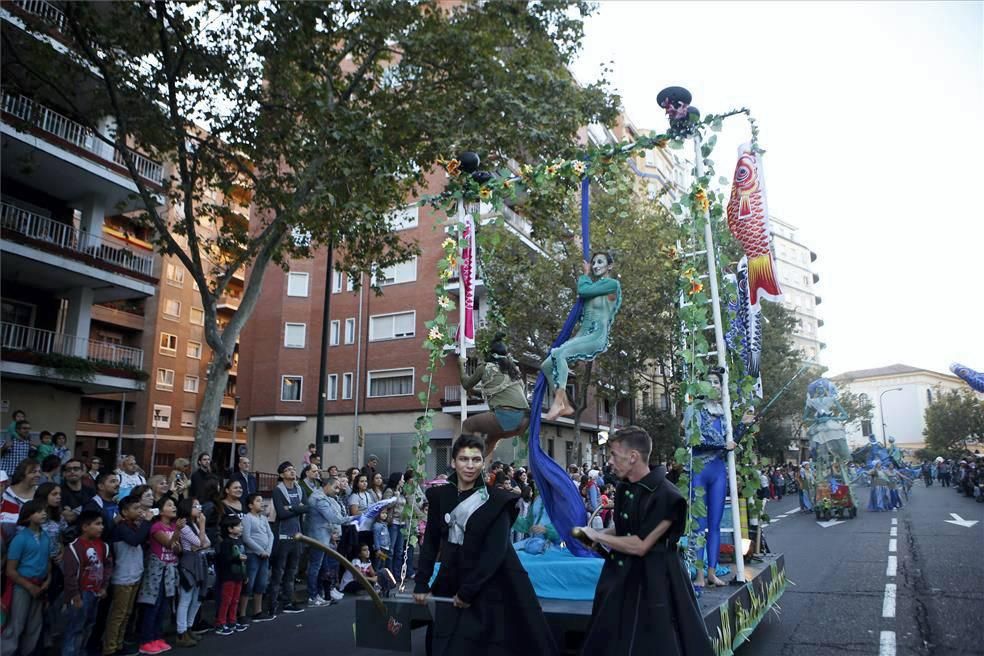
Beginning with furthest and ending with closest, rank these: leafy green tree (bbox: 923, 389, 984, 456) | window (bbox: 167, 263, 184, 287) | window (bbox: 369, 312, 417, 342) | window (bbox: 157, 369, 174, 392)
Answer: leafy green tree (bbox: 923, 389, 984, 456) < window (bbox: 167, 263, 184, 287) < window (bbox: 157, 369, 174, 392) < window (bbox: 369, 312, 417, 342)

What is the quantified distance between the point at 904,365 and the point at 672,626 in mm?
114062

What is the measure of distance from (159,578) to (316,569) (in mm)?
3006

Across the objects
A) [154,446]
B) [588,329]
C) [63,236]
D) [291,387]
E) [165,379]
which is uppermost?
[63,236]

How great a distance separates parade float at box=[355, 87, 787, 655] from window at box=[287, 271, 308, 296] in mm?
25970

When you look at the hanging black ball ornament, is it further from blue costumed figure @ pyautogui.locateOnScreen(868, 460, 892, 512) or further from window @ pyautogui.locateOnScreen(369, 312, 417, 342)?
window @ pyautogui.locateOnScreen(369, 312, 417, 342)

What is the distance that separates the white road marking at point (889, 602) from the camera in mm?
8148

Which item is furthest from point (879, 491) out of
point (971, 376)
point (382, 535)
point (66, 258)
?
point (66, 258)

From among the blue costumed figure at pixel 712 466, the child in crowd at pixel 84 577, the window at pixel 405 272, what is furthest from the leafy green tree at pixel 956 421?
the child in crowd at pixel 84 577

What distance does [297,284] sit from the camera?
33.7 m

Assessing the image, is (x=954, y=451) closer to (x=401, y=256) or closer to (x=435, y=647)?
(x=401, y=256)

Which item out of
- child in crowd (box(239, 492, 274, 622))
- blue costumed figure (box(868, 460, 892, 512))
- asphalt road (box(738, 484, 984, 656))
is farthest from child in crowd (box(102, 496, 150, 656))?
blue costumed figure (box(868, 460, 892, 512))

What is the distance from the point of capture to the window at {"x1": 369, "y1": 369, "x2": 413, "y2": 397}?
99.2 ft

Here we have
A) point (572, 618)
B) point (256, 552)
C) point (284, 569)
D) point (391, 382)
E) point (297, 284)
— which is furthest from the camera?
point (297, 284)

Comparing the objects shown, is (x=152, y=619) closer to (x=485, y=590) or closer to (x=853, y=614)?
(x=485, y=590)
